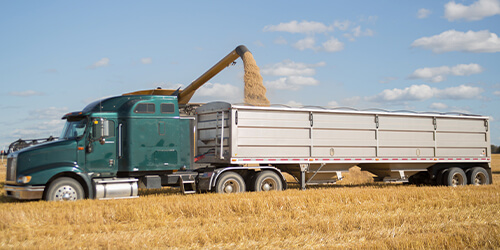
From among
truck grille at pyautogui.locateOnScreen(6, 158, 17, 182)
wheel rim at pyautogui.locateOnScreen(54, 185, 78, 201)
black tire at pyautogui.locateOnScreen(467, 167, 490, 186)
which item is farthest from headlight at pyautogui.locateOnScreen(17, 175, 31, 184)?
black tire at pyautogui.locateOnScreen(467, 167, 490, 186)

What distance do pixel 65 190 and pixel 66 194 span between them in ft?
0.33

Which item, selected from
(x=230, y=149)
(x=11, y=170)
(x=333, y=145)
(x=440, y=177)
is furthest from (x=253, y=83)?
(x=11, y=170)

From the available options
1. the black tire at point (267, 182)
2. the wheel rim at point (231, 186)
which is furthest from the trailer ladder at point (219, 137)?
the black tire at point (267, 182)

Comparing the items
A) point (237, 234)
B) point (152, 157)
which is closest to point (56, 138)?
point (152, 157)

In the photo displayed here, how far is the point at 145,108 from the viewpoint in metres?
14.3

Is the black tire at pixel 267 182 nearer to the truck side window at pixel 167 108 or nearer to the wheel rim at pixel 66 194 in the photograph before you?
the truck side window at pixel 167 108

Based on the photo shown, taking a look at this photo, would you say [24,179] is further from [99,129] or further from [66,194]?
[99,129]

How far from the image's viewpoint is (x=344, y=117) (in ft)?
55.7

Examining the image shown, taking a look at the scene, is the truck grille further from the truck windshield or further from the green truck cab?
the truck windshield

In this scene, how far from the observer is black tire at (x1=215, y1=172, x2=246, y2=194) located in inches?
587

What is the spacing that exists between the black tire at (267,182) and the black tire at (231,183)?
404 millimetres

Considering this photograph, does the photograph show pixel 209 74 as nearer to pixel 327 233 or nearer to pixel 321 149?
pixel 321 149

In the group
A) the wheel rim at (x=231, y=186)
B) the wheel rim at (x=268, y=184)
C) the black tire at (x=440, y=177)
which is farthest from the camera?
the black tire at (x=440, y=177)

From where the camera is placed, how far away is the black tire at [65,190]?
12820 millimetres
